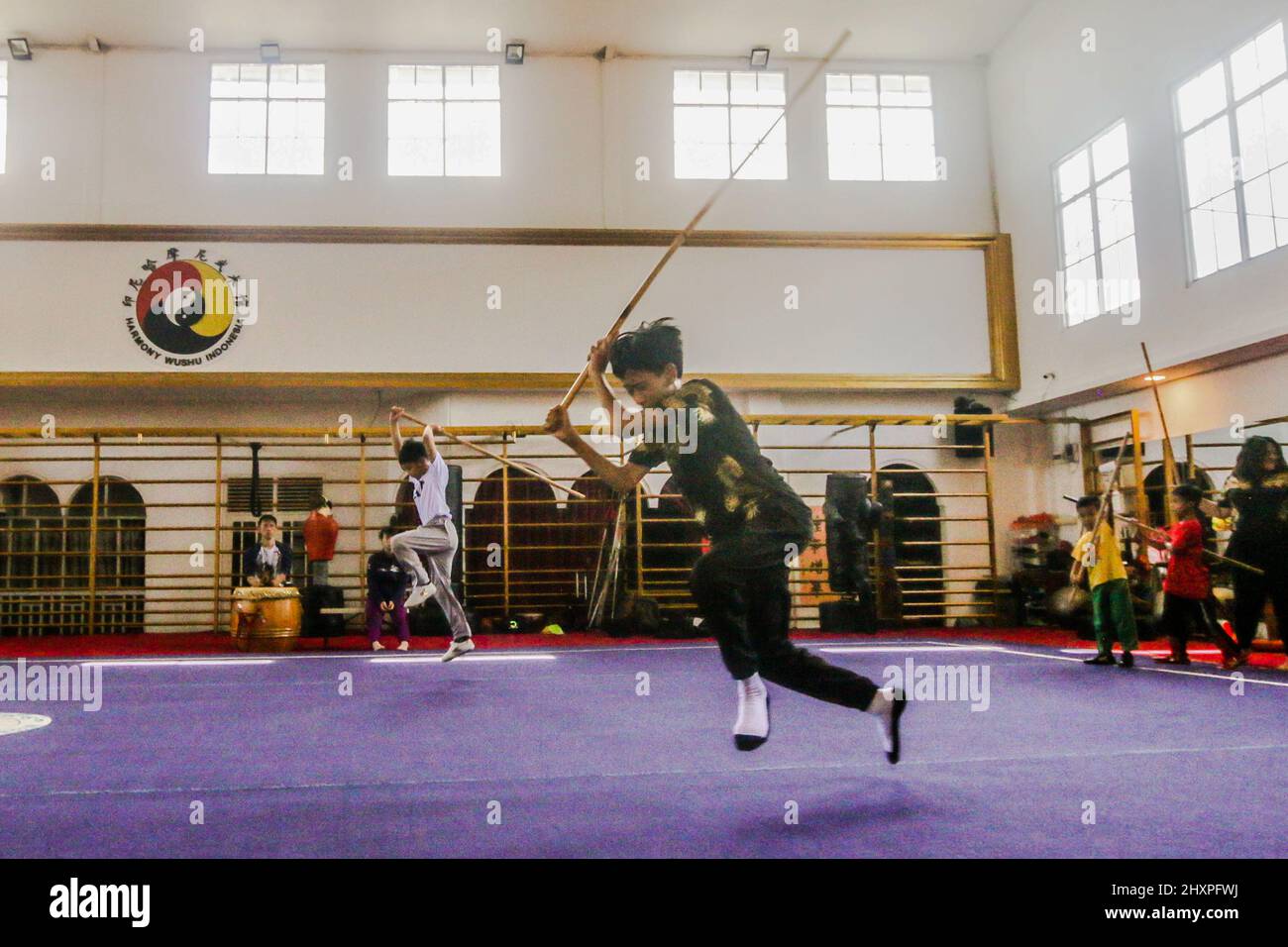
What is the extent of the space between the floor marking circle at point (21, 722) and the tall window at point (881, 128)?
12019 mm

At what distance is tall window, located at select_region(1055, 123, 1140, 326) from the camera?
11.3 m

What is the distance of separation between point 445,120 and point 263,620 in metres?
7.59

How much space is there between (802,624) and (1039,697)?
796 centimetres

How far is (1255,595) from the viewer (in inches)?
266

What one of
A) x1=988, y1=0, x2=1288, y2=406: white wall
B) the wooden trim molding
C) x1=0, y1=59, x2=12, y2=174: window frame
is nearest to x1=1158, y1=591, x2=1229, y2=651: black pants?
x1=988, y1=0, x2=1288, y2=406: white wall

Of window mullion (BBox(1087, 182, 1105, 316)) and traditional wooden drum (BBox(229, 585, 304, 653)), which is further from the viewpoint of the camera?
window mullion (BBox(1087, 182, 1105, 316))

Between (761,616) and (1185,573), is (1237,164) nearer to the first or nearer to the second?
(1185,573)

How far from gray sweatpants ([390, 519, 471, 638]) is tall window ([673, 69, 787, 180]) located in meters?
7.95

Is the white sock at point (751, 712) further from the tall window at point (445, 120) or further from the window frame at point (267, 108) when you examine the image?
the window frame at point (267, 108)

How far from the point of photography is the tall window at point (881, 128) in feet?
45.8

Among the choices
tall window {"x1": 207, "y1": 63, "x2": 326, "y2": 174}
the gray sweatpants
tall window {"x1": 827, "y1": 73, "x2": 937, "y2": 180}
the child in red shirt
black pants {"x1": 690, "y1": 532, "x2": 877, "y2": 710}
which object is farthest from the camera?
tall window {"x1": 827, "y1": 73, "x2": 937, "y2": 180}

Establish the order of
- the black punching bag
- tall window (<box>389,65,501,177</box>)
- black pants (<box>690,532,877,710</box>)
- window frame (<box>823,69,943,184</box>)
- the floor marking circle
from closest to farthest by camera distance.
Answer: black pants (<box>690,532,877,710</box>) → the floor marking circle → the black punching bag → tall window (<box>389,65,501,177</box>) → window frame (<box>823,69,943,184</box>)

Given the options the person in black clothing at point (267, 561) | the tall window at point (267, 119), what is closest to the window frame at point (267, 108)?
the tall window at point (267, 119)

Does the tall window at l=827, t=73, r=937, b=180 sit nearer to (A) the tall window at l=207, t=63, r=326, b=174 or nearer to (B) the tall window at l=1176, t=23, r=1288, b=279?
(B) the tall window at l=1176, t=23, r=1288, b=279
